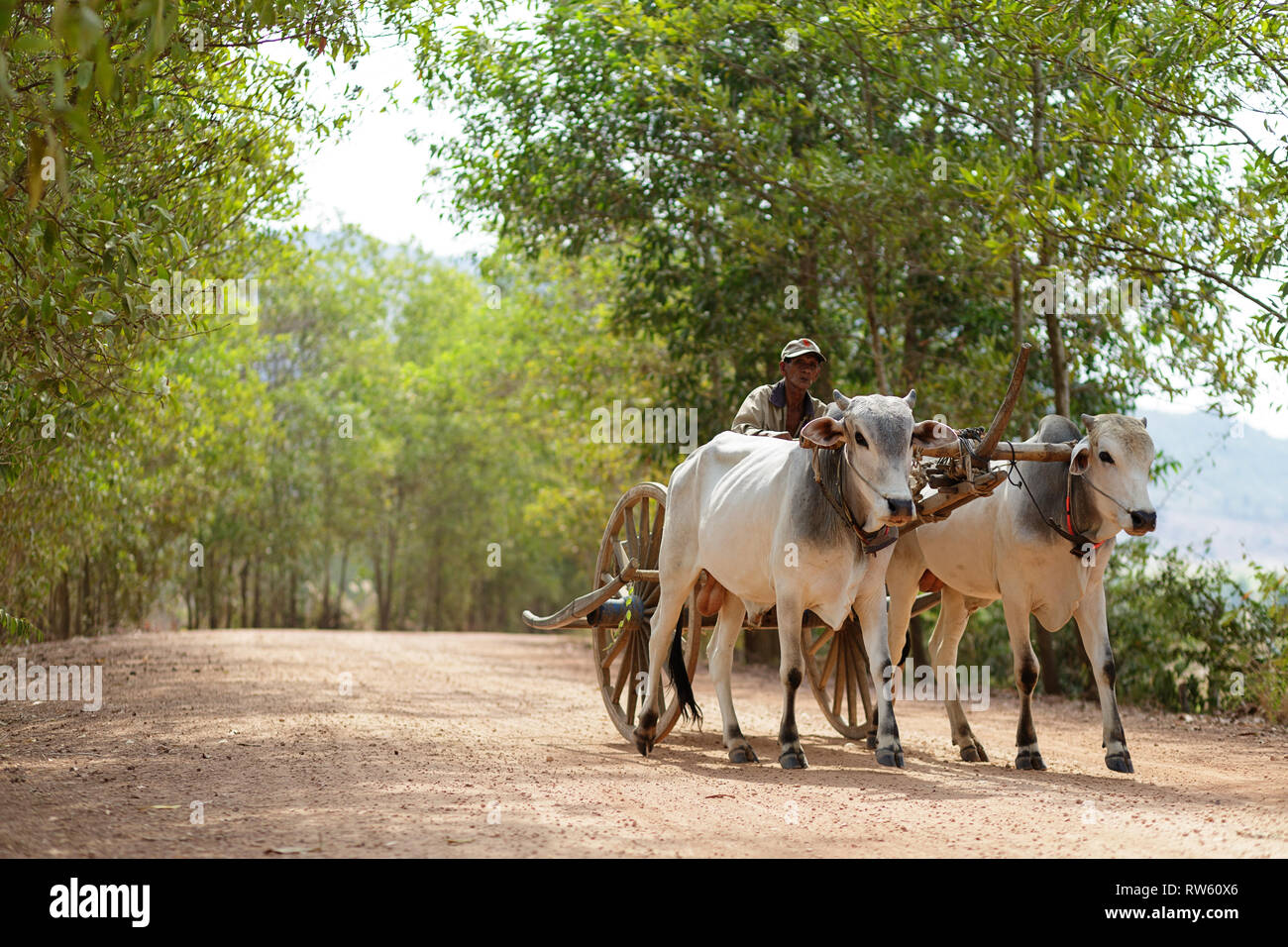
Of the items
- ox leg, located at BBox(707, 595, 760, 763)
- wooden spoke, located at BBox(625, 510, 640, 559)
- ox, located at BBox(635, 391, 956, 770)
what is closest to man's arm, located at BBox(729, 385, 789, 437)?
ox, located at BBox(635, 391, 956, 770)

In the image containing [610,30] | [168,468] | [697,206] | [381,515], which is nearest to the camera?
[610,30]

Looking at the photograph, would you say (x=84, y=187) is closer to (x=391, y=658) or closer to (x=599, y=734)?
(x=599, y=734)

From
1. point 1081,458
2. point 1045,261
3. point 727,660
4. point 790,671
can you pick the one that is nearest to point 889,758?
point 790,671

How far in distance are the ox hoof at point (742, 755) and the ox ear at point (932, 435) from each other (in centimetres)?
213

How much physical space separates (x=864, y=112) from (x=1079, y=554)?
297 inches

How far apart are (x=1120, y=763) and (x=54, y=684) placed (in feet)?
29.2

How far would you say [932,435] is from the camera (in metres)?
6.53

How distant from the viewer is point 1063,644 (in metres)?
13.6

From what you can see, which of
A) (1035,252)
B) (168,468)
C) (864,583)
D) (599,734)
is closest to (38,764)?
(599,734)

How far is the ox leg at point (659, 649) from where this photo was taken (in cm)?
748

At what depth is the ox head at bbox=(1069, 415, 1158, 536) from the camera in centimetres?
625

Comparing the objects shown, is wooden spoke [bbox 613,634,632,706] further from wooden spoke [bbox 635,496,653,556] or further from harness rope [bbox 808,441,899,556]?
harness rope [bbox 808,441,899,556]

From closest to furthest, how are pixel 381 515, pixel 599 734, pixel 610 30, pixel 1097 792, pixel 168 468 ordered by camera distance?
pixel 1097 792 → pixel 599 734 → pixel 610 30 → pixel 168 468 → pixel 381 515
